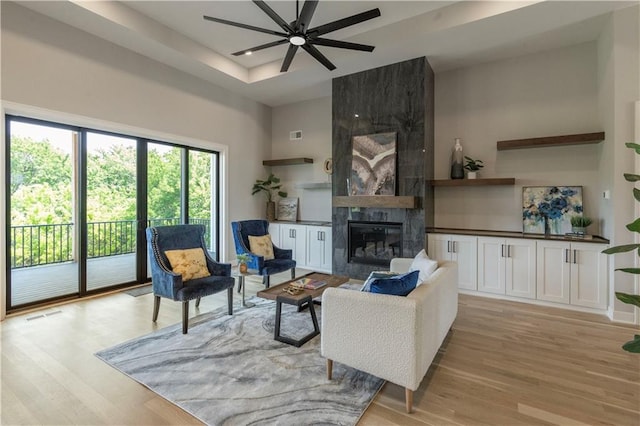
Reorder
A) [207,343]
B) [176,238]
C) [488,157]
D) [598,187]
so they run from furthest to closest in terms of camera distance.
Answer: [488,157]
[598,187]
[176,238]
[207,343]

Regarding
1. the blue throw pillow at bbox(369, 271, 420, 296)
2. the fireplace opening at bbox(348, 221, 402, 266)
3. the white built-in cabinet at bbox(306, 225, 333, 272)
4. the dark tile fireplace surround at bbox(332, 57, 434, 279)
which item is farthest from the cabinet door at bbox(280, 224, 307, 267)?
the blue throw pillow at bbox(369, 271, 420, 296)

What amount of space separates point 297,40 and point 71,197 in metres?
3.54

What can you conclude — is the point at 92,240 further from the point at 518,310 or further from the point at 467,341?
the point at 518,310

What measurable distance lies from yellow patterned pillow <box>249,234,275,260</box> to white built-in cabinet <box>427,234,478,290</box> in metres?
2.44

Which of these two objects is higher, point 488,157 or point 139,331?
point 488,157

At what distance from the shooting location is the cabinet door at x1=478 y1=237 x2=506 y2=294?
4102 mm

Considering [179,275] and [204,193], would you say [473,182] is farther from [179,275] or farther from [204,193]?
[204,193]

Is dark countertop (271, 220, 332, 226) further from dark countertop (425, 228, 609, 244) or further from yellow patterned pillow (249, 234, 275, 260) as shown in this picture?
dark countertop (425, 228, 609, 244)

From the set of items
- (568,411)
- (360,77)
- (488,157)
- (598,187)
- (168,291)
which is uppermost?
(360,77)

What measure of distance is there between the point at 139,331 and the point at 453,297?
121 inches

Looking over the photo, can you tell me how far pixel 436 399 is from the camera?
205 cm

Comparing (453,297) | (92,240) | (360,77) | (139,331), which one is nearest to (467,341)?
(453,297)

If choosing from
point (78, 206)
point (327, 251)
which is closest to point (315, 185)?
point (327, 251)

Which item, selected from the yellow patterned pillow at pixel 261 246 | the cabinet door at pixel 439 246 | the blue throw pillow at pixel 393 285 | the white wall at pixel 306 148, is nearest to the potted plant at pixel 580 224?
the cabinet door at pixel 439 246
